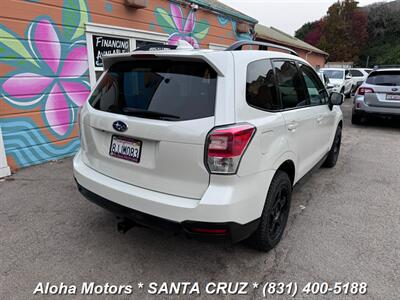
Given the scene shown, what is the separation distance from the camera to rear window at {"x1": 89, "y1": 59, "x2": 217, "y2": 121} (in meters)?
2.16

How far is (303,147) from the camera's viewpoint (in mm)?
3246

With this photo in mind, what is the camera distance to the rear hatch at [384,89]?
7766mm

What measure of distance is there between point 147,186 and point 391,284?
6.76ft

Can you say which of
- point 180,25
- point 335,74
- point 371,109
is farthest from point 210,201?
point 335,74

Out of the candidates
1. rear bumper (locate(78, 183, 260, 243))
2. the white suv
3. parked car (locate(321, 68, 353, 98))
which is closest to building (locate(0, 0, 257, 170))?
the white suv

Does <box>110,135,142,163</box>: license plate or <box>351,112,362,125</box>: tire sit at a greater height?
<box>110,135,142,163</box>: license plate

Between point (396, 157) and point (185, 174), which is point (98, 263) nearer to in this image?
point (185, 174)

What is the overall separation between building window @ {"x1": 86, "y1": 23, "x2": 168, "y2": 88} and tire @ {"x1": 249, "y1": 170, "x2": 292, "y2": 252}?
14.0 ft

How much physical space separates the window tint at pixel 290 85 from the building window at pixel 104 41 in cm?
379

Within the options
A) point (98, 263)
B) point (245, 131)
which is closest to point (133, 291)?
point (98, 263)

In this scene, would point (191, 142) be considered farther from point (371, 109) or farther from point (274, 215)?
point (371, 109)

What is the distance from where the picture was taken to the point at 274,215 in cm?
278

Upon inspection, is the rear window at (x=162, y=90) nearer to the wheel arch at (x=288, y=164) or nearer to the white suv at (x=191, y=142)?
Answer: the white suv at (x=191, y=142)

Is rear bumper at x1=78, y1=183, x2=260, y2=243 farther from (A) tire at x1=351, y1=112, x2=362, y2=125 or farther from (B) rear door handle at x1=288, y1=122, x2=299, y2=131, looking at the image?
(A) tire at x1=351, y1=112, x2=362, y2=125
